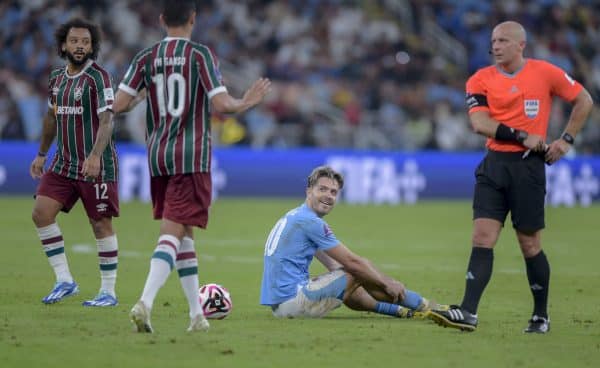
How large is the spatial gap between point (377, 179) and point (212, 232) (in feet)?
27.1

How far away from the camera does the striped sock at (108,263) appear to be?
30.2 ft

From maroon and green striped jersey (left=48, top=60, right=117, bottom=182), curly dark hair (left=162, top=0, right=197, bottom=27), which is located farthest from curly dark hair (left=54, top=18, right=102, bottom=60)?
curly dark hair (left=162, top=0, right=197, bottom=27)

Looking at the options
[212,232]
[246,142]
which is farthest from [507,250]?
[246,142]

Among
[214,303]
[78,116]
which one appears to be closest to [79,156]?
[78,116]

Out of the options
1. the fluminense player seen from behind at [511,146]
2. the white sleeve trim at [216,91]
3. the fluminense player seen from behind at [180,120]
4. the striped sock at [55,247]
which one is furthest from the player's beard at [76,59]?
the fluminense player seen from behind at [511,146]

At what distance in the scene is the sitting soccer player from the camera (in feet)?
27.2

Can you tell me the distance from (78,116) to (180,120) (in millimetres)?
2043

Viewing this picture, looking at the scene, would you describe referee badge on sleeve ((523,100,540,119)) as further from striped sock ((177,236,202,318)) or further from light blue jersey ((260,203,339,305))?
striped sock ((177,236,202,318))

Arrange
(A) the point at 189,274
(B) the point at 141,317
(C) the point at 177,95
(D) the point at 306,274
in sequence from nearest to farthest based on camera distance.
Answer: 1. (B) the point at 141,317
2. (C) the point at 177,95
3. (A) the point at 189,274
4. (D) the point at 306,274

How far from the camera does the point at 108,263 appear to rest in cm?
924

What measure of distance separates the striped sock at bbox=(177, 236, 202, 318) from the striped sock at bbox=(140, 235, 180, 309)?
188 millimetres

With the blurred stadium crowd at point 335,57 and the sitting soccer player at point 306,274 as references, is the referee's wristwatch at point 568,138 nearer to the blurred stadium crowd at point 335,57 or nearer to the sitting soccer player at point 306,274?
the sitting soccer player at point 306,274

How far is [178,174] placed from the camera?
24.3ft

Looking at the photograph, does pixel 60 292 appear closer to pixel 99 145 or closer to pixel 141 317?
pixel 99 145
